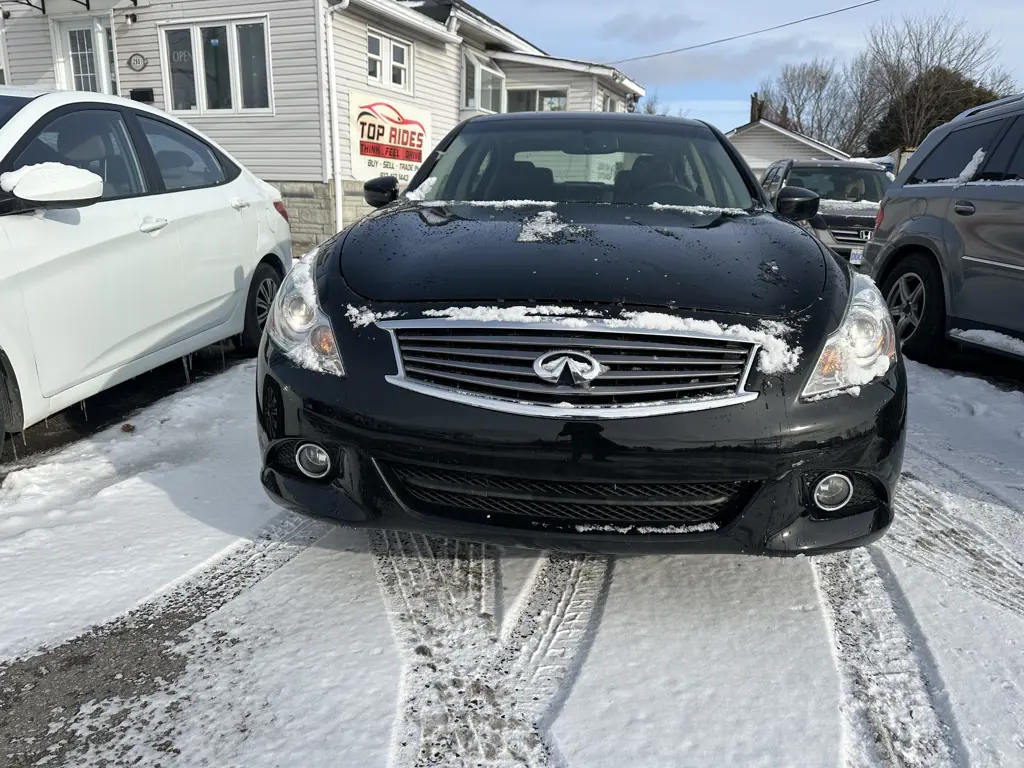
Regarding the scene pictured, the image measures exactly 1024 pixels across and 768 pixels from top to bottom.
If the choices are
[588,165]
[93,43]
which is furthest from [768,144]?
[588,165]

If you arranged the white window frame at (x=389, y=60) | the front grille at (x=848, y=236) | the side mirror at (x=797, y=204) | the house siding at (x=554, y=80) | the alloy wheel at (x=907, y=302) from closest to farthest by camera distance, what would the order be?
the side mirror at (x=797, y=204) → the alloy wheel at (x=907, y=302) → the front grille at (x=848, y=236) → the white window frame at (x=389, y=60) → the house siding at (x=554, y=80)

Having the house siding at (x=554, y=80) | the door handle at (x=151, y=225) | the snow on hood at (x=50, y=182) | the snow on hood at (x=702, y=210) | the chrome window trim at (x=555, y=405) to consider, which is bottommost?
the chrome window trim at (x=555, y=405)

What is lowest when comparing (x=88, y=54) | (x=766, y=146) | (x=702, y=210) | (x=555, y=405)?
(x=555, y=405)

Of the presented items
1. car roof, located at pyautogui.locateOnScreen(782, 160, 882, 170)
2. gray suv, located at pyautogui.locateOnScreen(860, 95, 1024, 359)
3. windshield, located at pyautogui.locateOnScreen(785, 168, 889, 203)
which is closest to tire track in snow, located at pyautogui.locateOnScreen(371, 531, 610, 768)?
gray suv, located at pyautogui.locateOnScreen(860, 95, 1024, 359)

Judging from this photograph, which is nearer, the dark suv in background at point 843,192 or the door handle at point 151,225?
the door handle at point 151,225

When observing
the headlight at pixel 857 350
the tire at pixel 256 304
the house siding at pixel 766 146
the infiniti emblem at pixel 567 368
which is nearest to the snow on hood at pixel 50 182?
the tire at pixel 256 304

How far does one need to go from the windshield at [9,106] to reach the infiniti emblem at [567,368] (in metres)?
2.79

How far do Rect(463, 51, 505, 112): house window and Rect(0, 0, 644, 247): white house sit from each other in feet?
11.1

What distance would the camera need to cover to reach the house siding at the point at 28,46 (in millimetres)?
14330

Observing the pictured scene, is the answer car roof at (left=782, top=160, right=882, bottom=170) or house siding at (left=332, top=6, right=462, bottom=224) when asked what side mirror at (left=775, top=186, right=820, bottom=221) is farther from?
car roof at (left=782, top=160, right=882, bottom=170)

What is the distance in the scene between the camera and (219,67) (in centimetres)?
1384

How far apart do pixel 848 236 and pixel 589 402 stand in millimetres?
10137

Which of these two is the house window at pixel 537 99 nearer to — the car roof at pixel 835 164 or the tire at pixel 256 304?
the car roof at pixel 835 164

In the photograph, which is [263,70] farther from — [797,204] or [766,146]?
[766,146]
